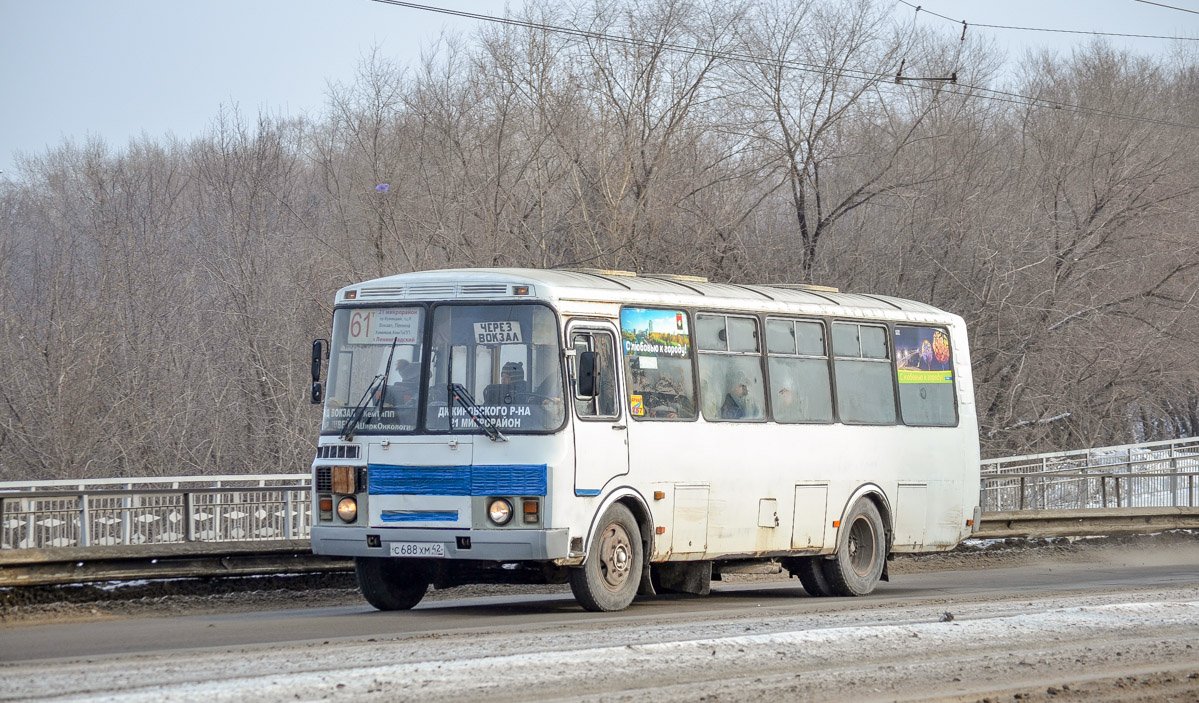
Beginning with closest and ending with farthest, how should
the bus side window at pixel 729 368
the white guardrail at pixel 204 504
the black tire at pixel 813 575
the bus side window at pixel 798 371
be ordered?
the bus side window at pixel 729 368 → the bus side window at pixel 798 371 → the white guardrail at pixel 204 504 → the black tire at pixel 813 575

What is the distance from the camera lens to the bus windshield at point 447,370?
38.2 ft

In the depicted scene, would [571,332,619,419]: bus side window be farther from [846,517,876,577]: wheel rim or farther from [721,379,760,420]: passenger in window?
[846,517,876,577]: wheel rim

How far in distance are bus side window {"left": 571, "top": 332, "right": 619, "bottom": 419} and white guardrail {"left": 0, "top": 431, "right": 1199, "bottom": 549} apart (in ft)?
14.6

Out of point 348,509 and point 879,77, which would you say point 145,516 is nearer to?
point 348,509

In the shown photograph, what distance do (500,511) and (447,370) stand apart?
1.31 metres

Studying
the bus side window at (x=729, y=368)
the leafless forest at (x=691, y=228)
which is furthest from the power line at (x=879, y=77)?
the bus side window at (x=729, y=368)

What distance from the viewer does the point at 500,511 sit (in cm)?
1148

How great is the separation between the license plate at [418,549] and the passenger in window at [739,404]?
334 cm

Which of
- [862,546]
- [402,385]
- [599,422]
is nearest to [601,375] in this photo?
[599,422]

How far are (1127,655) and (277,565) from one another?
28.3 ft

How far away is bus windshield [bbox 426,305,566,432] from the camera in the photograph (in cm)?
1161

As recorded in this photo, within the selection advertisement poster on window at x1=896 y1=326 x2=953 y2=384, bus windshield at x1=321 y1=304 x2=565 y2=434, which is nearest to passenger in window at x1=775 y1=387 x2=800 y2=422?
advertisement poster on window at x1=896 y1=326 x2=953 y2=384

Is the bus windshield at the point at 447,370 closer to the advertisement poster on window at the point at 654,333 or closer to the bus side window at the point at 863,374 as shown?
the advertisement poster on window at the point at 654,333

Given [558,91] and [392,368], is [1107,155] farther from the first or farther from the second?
[392,368]
